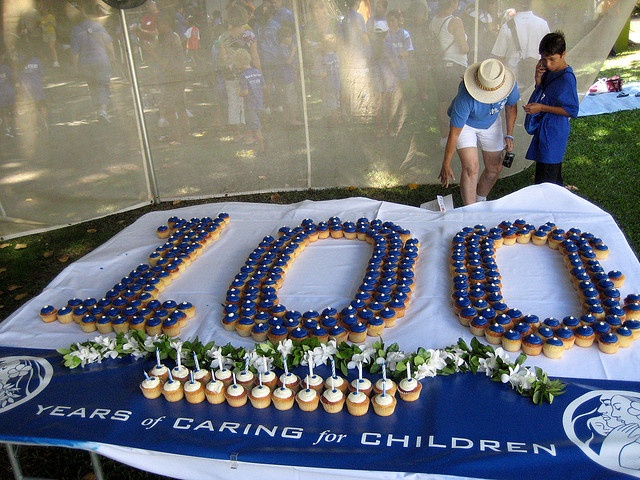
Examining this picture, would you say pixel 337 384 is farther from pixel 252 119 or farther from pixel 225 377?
pixel 252 119

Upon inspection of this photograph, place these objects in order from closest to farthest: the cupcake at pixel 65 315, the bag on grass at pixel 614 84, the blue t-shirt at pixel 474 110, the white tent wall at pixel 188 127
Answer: the cupcake at pixel 65 315
the blue t-shirt at pixel 474 110
the white tent wall at pixel 188 127
the bag on grass at pixel 614 84

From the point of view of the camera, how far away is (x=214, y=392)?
221cm

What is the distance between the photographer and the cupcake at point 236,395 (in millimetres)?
2191

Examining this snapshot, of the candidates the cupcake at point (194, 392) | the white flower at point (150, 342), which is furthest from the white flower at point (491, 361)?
the white flower at point (150, 342)

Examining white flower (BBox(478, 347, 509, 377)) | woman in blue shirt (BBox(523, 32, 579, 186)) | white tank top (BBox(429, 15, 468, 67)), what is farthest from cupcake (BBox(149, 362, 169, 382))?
white tank top (BBox(429, 15, 468, 67))

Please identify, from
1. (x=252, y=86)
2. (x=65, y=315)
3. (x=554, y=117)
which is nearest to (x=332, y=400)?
(x=65, y=315)

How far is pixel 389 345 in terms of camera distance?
8.07ft

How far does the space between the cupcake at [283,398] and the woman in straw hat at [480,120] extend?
288cm

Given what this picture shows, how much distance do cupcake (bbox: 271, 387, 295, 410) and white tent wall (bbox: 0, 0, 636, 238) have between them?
431 centimetres

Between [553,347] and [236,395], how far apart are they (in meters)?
Answer: 1.22

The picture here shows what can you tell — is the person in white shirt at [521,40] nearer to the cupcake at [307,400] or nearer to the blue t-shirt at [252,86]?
the blue t-shirt at [252,86]

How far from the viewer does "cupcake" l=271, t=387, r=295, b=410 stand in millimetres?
2143

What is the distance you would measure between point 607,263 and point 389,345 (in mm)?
1330

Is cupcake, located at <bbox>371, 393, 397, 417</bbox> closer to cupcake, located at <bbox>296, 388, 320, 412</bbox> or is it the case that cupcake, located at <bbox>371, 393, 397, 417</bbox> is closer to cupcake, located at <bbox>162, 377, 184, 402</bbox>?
cupcake, located at <bbox>296, 388, 320, 412</bbox>
